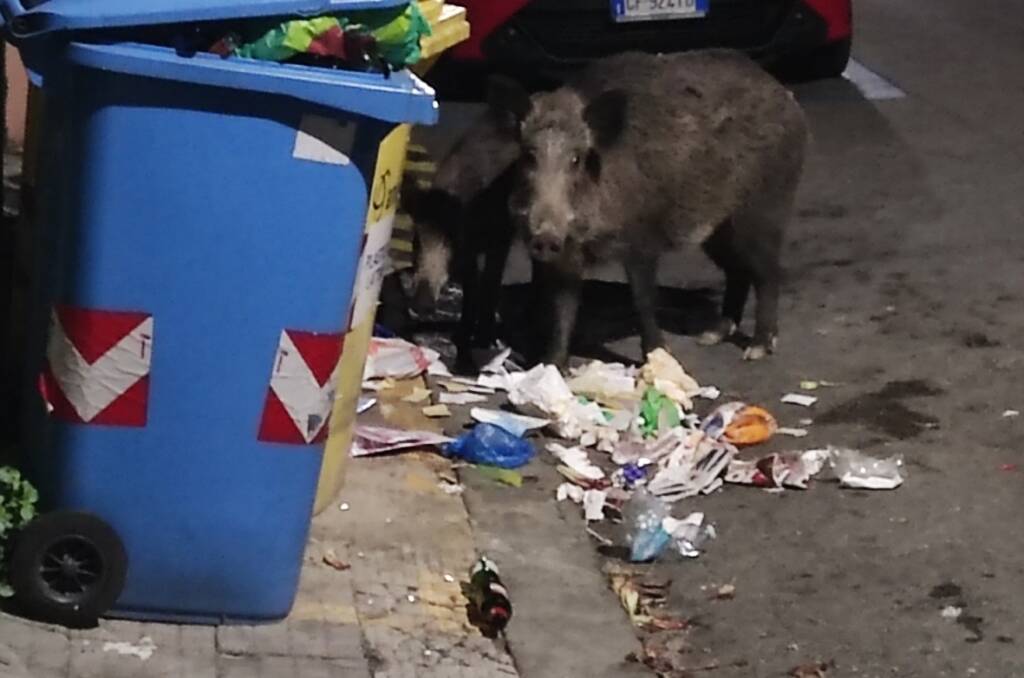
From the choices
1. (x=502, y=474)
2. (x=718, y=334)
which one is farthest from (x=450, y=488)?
(x=718, y=334)

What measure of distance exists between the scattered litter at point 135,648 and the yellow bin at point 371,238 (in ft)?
1.79

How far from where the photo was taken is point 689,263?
631 centimetres

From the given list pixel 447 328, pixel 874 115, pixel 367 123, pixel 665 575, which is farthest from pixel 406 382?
pixel 874 115

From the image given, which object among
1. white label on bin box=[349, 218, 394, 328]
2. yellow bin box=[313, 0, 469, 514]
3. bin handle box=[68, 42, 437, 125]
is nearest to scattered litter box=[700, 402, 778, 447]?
yellow bin box=[313, 0, 469, 514]

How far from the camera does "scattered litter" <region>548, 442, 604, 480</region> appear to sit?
4.40 meters

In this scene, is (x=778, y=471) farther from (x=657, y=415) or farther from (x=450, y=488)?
(x=450, y=488)

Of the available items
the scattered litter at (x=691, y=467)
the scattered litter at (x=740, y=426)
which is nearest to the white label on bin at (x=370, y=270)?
the scattered litter at (x=691, y=467)

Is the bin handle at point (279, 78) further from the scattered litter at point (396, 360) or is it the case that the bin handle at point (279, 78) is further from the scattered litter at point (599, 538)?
the scattered litter at point (396, 360)

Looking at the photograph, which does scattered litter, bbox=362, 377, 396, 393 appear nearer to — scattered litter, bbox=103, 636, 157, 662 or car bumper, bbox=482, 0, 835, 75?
scattered litter, bbox=103, 636, 157, 662

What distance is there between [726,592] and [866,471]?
755 mm

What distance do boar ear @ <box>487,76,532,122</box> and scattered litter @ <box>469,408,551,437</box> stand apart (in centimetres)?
87

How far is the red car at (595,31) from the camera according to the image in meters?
7.79

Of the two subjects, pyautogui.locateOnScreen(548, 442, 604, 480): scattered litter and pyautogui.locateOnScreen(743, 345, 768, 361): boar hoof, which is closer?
pyautogui.locateOnScreen(548, 442, 604, 480): scattered litter

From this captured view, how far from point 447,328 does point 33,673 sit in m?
2.47
